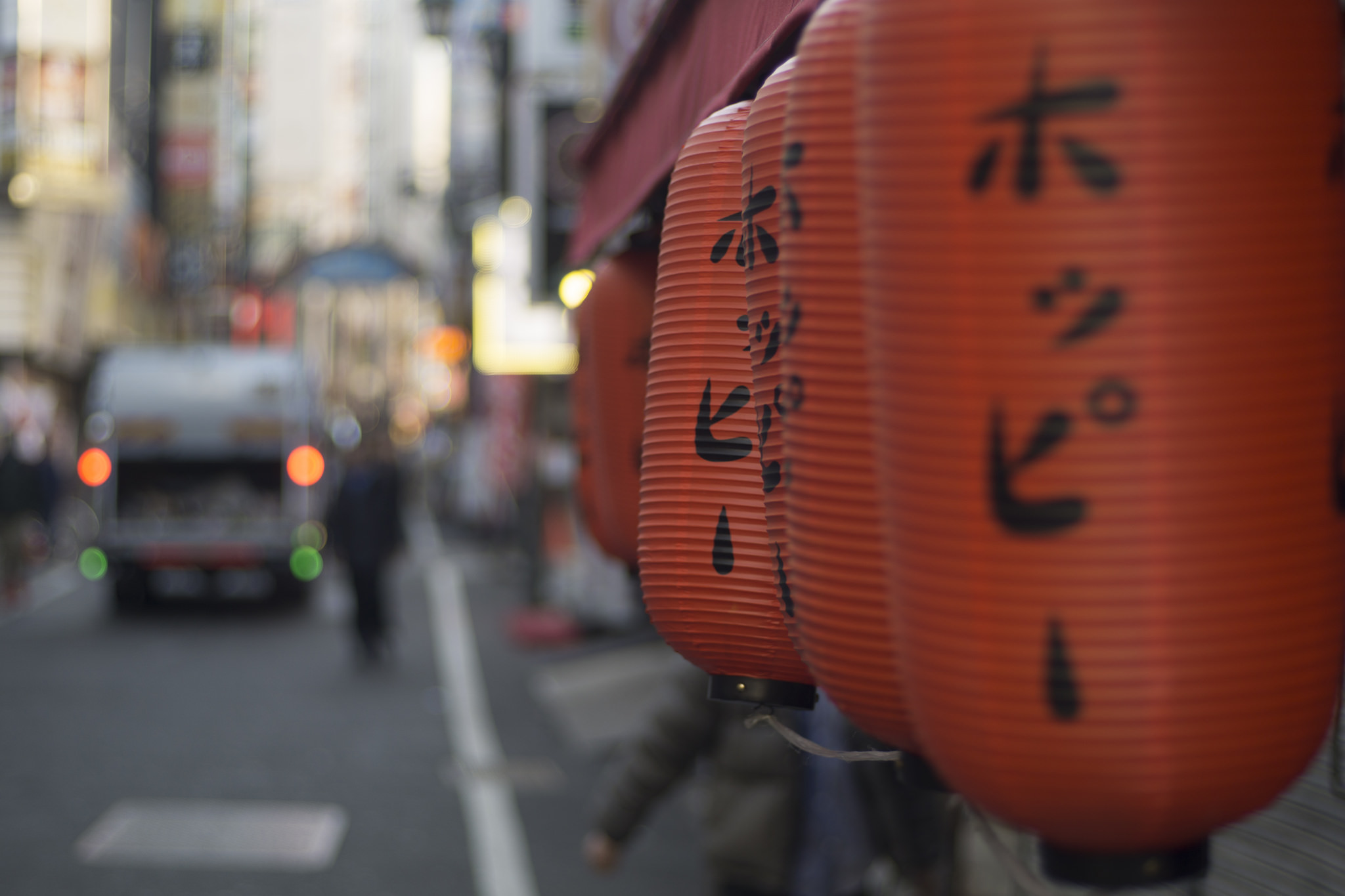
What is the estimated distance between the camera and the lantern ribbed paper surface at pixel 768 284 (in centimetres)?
196

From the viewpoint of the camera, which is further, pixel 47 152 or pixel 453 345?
pixel 453 345

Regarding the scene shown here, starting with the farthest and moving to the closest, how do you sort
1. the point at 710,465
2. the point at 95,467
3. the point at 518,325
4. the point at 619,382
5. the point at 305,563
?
the point at 518,325 → the point at 305,563 → the point at 95,467 → the point at 619,382 → the point at 710,465

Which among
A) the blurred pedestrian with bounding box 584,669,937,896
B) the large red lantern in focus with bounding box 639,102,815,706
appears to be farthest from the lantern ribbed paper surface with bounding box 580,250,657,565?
the large red lantern in focus with bounding box 639,102,815,706

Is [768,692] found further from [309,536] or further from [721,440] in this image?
[309,536]

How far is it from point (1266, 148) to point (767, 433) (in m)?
0.78

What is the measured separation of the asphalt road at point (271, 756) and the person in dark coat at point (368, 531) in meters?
0.49

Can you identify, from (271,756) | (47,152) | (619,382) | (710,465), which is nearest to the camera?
(710,465)

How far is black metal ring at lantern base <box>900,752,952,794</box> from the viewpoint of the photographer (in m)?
1.85

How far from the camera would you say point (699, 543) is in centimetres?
238

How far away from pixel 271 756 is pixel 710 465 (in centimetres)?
896

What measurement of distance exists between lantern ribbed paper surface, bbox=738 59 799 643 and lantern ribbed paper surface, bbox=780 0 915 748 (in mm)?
203

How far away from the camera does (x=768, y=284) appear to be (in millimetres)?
1996

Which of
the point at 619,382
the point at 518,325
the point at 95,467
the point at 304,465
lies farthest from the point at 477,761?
the point at 518,325

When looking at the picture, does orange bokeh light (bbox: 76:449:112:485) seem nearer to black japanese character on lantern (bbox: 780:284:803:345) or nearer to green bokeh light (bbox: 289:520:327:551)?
green bokeh light (bbox: 289:520:327:551)
